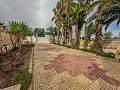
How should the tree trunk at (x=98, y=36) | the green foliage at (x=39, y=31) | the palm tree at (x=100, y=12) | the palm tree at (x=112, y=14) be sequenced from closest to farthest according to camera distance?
the palm tree at (x=100, y=12)
the palm tree at (x=112, y=14)
the tree trunk at (x=98, y=36)
the green foliage at (x=39, y=31)

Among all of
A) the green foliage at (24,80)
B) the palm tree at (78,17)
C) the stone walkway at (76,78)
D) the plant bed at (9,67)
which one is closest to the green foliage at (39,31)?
the palm tree at (78,17)

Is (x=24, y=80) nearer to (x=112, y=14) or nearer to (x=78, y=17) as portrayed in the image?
(x=112, y=14)

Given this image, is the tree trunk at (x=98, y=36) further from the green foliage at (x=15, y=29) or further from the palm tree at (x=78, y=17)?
the green foliage at (x=15, y=29)

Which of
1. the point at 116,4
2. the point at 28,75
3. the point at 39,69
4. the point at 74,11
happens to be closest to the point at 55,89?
the point at 28,75

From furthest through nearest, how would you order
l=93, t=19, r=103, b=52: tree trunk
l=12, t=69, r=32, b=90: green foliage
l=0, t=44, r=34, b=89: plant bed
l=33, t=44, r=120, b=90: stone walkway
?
l=93, t=19, r=103, b=52: tree trunk
l=0, t=44, r=34, b=89: plant bed
l=33, t=44, r=120, b=90: stone walkway
l=12, t=69, r=32, b=90: green foliage

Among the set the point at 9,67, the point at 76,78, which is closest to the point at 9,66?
the point at 9,67

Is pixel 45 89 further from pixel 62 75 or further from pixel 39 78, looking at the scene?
pixel 62 75

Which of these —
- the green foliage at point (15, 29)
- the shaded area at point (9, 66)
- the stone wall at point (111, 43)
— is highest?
the green foliage at point (15, 29)

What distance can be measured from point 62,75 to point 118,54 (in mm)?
5194

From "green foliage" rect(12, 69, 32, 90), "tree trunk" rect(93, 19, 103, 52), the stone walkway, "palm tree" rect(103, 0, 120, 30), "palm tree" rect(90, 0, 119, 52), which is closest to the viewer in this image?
"green foliage" rect(12, 69, 32, 90)

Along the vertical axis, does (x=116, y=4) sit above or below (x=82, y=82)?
above

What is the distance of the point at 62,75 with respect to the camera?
626 cm

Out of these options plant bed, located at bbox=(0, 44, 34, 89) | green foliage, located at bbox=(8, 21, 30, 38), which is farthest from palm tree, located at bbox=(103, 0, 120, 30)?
green foliage, located at bbox=(8, 21, 30, 38)

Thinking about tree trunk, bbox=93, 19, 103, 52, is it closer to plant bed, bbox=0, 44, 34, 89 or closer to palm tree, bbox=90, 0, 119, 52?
palm tree, bbox=90, 0, 119, 52
